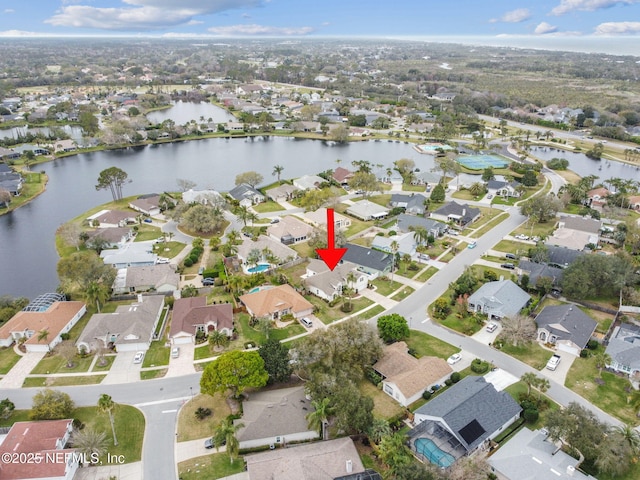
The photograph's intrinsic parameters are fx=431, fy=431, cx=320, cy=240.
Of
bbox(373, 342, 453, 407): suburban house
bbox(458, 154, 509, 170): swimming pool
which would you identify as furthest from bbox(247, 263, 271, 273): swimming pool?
bbox(458, 154, 509, 170): swimming pool

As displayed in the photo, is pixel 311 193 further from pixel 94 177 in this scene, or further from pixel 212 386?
pixel 94 177

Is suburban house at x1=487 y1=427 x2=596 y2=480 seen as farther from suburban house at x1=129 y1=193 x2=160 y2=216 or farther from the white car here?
suburban house at x1=129 y1=193 x2=160 y2=216

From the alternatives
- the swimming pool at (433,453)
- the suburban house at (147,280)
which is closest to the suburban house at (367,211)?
the suburban house at (147,280)

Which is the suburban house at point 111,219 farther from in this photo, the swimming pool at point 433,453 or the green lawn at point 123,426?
the swimming pool at point 433,453

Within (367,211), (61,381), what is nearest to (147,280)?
(61,381)

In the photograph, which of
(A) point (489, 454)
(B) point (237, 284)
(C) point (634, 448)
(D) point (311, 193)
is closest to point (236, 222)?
(D) point (311, 193)
